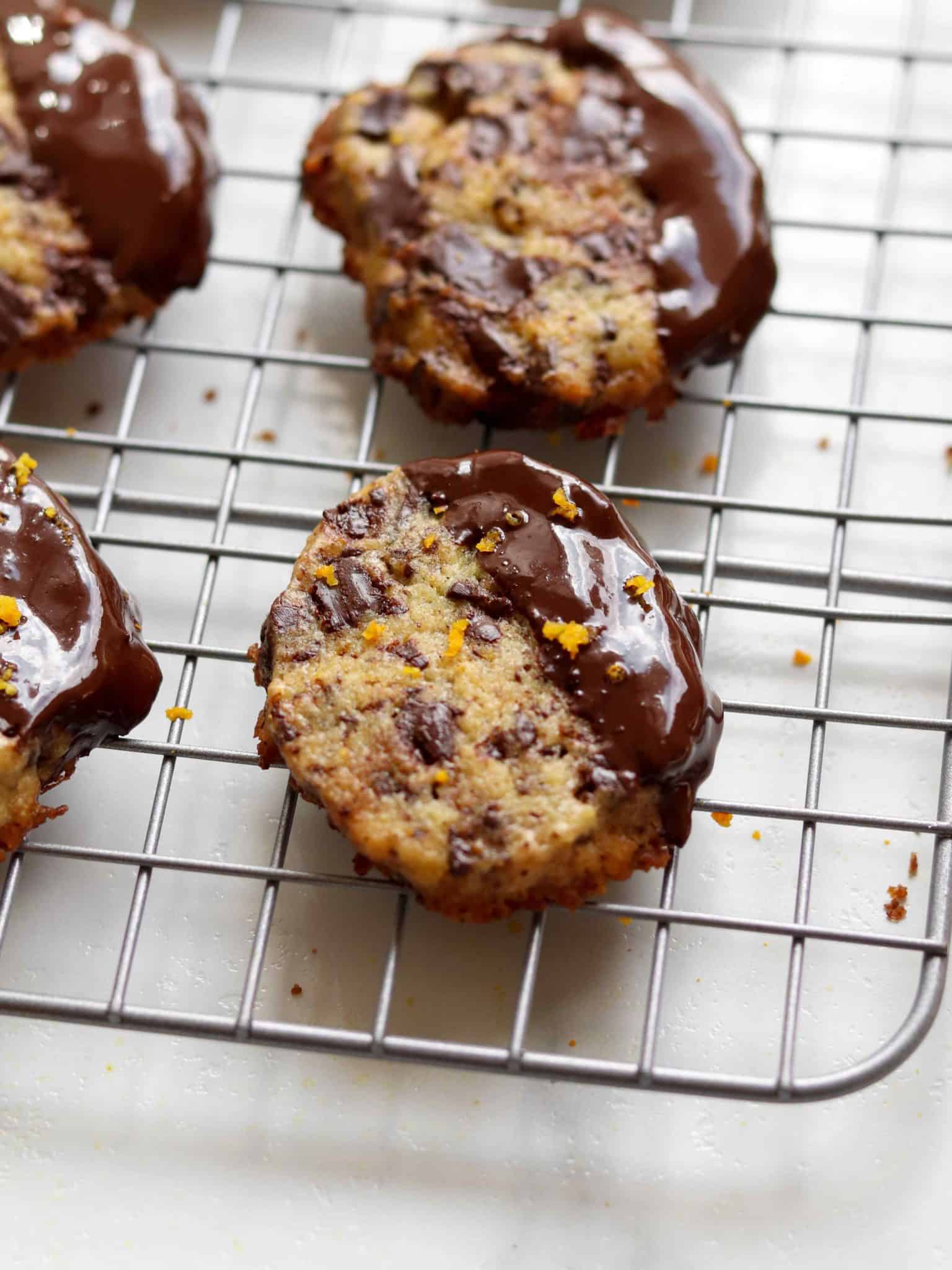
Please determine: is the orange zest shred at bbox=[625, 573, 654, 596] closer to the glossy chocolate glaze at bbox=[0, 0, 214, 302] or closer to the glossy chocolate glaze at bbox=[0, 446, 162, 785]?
the glossy chocolate glaze at bbox=[0, 446, 162, 785]

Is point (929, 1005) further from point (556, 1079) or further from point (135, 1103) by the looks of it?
point (135, 1103)

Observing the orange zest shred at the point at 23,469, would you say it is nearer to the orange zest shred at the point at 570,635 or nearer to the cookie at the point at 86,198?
the cookie at the point at 86,198

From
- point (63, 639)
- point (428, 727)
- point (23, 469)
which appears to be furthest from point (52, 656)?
point (428, 727)

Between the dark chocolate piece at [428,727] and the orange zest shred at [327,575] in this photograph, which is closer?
the dark chocolate piece at [428,727]

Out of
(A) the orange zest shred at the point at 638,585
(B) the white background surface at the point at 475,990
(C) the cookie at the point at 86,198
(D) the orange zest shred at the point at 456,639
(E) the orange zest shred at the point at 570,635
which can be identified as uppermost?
(C) the cookie at the point at 86,198

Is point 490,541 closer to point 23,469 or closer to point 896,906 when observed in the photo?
point 23,469

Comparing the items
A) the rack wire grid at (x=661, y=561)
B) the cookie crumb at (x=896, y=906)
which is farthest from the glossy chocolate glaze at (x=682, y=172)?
the cookie crumb at (x=896, y=906)
